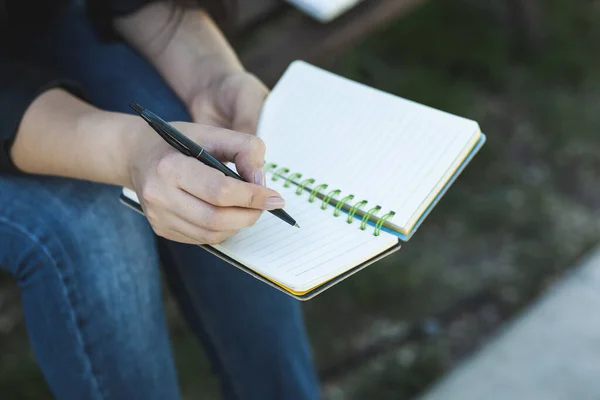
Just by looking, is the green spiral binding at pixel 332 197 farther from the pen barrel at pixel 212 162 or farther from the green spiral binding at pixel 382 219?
the pen barrel at pixel 212 162

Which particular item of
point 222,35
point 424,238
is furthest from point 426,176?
point 424,238

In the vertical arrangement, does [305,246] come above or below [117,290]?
above

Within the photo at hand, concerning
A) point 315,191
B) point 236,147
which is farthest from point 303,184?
point 236,147

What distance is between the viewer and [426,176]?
0.75m

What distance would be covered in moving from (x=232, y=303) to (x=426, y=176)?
1.11ft

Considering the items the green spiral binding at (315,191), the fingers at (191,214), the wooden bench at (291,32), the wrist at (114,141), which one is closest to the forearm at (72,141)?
the wrist at (114,141)

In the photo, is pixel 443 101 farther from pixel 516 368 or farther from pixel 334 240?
pixel 334 240

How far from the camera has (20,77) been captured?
0.83 metres

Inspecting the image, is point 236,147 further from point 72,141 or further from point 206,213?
point 72,141

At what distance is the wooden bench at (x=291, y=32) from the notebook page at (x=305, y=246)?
1.46 feet

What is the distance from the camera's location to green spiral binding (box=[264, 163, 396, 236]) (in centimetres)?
73

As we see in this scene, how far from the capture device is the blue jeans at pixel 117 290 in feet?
2.57

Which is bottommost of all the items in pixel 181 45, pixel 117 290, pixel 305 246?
pixel 117 290

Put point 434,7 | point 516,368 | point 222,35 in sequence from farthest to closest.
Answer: point 434,7 < point 516,368 < point 222,35
